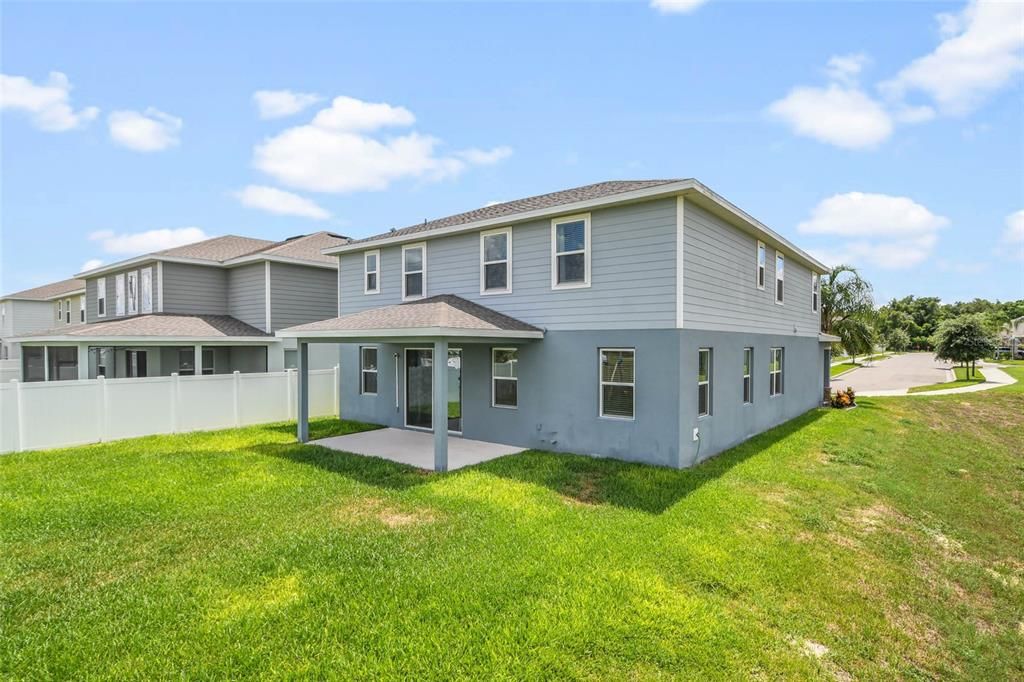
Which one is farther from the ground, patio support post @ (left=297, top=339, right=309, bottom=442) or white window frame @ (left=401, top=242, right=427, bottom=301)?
white window frame @ (left=401, top=242, right=427, bottom=301)

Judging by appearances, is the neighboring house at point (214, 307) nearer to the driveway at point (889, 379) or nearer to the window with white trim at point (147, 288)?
the window with white trim at point (147, 288)

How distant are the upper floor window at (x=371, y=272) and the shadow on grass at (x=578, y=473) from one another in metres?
5.00

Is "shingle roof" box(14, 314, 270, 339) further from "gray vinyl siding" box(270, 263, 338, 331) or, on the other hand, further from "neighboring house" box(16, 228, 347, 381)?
"gray vinyl siding" box(270, 263, 338, 331)

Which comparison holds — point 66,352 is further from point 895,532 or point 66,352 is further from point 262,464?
point 895,532

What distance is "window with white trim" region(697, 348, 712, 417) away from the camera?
966 cm

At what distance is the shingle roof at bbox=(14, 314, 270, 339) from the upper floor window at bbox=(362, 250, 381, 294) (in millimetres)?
4984

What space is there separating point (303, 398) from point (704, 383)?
882cm

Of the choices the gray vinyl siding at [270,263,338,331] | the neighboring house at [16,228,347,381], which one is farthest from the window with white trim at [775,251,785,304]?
the gray vinyl siding at [270,263,338,331]

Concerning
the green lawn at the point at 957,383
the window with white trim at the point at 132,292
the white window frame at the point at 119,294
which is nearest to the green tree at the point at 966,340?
the green lawn at the point at 957,383

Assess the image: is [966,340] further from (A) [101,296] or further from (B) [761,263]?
(A) [101,296]

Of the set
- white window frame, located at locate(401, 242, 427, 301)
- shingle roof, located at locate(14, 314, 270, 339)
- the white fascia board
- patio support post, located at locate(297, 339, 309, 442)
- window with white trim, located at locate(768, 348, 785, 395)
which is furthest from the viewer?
shingle roof, located at locate(14, 314, 270, 339)

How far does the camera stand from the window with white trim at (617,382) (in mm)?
9172

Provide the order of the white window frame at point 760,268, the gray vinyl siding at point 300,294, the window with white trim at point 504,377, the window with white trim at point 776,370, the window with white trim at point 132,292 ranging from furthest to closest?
the window with white trim at point 132,292 → the gray vinyl siding at point 300,294 → the window with white trim at point 776,370 → the white window frame at point 760,268 → the window with white trim at point 504,377

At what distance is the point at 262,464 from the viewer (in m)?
8.99
